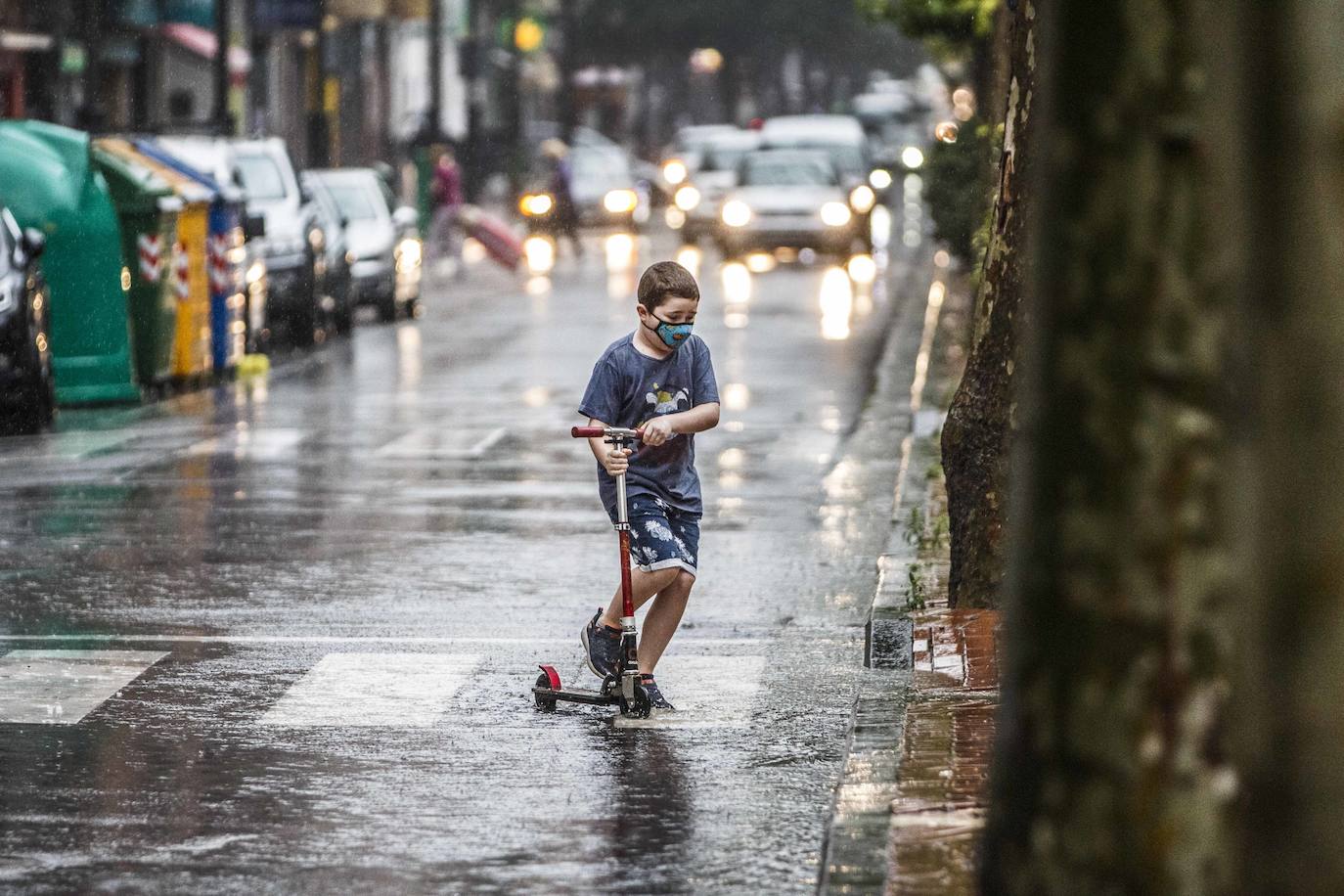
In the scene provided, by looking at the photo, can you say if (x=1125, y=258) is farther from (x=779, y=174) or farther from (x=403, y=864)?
(x=779, y=174)

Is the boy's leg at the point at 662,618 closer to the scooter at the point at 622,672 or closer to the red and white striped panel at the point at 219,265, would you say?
the scooter at the point at 622,672

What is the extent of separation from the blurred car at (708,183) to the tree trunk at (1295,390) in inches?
1394

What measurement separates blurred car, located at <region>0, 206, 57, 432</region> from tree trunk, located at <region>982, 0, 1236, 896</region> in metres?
13.3

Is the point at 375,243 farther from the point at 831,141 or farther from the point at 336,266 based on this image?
the point at 831,141

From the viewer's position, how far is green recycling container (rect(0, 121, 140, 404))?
1902cm

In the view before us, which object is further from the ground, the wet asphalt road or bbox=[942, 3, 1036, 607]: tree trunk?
bbox=[942, 3, 1036, 607]: tree trunk

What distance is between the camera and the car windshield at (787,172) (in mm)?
39531

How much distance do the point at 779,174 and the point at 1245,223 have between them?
119 feet

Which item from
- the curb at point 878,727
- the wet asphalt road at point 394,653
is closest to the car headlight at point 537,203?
the wet asphalt road at point 394,653

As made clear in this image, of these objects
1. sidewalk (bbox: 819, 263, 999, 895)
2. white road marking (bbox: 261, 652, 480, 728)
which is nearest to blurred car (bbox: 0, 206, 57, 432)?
sidewalk (bbox: 819, 263, 999, 895)

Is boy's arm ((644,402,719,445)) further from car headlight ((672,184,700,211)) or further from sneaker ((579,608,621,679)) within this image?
car headlight ((672,184,700,211))

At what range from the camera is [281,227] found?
25.6 meters

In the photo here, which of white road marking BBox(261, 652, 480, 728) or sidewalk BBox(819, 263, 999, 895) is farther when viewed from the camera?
white road marking BBox(261, 652, 480, 728)

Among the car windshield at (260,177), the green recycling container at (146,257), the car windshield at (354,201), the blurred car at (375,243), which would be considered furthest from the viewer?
the car windshield at (354,201)
